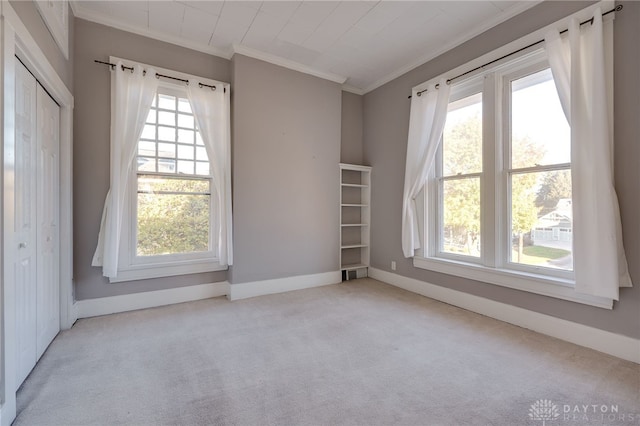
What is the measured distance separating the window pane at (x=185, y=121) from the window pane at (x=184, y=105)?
0.07 m

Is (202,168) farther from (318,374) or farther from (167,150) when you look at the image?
(318,374)

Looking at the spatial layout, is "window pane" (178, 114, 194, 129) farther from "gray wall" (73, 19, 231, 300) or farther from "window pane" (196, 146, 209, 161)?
"gray wall" (73, 19, 231, 300)

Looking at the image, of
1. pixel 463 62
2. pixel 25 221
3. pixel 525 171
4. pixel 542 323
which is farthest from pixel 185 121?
pixel 542 323

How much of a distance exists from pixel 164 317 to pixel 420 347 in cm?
252

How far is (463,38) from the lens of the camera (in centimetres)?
316

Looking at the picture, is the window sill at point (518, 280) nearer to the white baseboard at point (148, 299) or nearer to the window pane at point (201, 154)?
the white baseboard at point (148, 299)

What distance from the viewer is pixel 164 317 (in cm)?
285

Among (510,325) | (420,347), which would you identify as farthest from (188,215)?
(510,325)

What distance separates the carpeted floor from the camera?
59.7 inches

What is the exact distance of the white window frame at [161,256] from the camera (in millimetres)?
3000

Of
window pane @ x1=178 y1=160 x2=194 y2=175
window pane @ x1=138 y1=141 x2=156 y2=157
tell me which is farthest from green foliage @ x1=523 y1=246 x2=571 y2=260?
window pane @ x1=138 y1=141 x2=156 y2=157

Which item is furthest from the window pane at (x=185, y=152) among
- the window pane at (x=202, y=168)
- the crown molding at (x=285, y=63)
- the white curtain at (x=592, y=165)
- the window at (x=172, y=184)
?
the white curtain at (x=592, y=165)

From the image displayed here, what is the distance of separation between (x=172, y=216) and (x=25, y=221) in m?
1.41

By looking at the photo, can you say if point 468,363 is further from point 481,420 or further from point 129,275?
point 129,275
